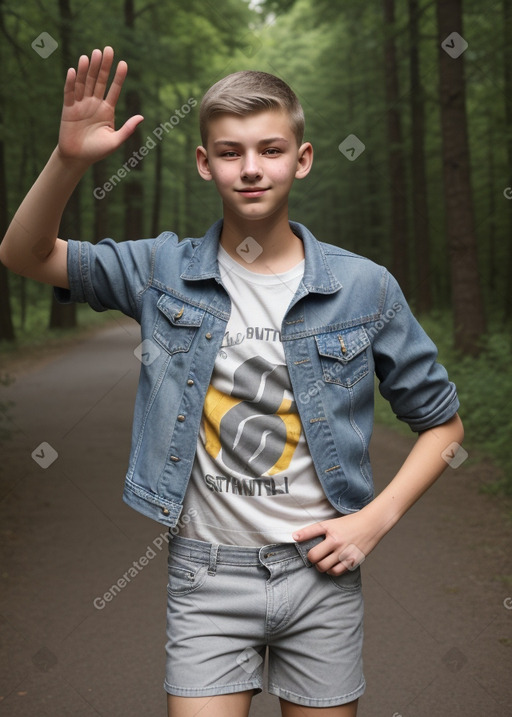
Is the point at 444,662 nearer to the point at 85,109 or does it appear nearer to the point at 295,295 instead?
the point at 295,295

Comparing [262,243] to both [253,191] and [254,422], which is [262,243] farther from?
[254,422]

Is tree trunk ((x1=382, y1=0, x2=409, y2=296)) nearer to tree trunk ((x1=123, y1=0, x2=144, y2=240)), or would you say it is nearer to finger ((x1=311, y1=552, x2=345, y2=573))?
tree trunk ((x1=123, y1=0, x2=144, y2=240))

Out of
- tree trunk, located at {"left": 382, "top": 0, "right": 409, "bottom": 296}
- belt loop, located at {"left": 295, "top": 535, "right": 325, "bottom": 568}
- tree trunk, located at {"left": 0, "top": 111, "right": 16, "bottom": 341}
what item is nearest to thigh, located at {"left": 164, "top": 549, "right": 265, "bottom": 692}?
belt loop, located at {"left": 295, "top": 535, "right": 325, "bottom": 568}

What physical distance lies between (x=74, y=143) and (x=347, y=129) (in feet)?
→ 81.0

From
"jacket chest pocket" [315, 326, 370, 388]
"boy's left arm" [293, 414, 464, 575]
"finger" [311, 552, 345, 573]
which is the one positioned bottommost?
"finger" [311, 552, 345, 573]

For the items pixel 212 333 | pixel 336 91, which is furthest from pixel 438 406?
pixel 336 91

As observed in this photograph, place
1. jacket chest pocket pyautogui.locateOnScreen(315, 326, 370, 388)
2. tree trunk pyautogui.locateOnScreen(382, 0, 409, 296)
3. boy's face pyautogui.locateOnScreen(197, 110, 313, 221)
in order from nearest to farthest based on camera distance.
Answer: boy's face pyautogui.locateOnScreen(197, 110, 313, 221) < jacket chest pocket pyautogui.locateOnScreen(315, 326, 370, 388) < tree trunk pyautogui.locateOnScreen(382, 0, 409, 296)

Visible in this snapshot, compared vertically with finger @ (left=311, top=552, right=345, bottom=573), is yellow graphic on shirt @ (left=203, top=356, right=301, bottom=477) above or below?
above

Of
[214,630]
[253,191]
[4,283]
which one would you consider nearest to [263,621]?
[214,630]

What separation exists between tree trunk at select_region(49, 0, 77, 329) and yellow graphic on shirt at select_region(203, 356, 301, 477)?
45.0 ft

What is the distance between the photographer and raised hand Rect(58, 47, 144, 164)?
2.07 meters

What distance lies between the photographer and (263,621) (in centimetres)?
219

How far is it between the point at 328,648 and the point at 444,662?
2.48 m

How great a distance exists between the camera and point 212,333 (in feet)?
7.43
